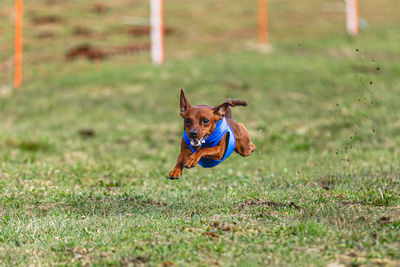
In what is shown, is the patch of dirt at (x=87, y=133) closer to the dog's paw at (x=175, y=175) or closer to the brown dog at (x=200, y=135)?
the brown dog at (x=200, y=135)

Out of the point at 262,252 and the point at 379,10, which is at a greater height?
the point at 379,10

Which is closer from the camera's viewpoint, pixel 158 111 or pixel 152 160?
pixel 152 160

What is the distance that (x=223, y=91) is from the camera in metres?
24.5

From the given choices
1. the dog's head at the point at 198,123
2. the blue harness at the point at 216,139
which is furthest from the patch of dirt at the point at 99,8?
the dog's head at the point at 198,123

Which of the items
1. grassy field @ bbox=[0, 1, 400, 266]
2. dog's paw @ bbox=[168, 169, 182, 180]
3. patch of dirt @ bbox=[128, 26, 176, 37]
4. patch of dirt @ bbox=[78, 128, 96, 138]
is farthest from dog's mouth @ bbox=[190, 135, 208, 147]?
patch of dirt @ bbox=[128, 26, 176, 37]

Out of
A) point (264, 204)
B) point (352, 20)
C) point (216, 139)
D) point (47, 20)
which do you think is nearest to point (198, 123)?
point (216, 139)

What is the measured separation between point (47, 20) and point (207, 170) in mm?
27032

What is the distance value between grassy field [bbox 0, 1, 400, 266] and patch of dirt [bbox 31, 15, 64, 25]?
6.12 metres

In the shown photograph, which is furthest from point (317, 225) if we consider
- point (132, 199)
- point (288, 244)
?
point (132, 199)

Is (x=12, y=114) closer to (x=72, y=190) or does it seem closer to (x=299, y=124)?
(x=299, y=124)

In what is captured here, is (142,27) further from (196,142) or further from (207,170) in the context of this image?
(196,142)

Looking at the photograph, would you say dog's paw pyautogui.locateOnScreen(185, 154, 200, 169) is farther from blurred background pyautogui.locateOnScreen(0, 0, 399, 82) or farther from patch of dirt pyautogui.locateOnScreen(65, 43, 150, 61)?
patch of dirt pyautogui.locateOnScreen(65, 43, 150, 61)

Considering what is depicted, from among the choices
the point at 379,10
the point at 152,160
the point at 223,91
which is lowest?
the point at 152,160

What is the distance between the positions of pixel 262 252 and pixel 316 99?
18152mm
